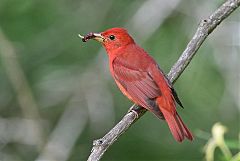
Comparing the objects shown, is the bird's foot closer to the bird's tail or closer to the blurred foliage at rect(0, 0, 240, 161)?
the bird's tail

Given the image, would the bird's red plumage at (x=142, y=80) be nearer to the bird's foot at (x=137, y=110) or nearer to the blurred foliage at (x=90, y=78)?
the bird's foot at (x=137, y=110)

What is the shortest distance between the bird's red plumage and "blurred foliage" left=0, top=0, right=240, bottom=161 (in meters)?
1.72

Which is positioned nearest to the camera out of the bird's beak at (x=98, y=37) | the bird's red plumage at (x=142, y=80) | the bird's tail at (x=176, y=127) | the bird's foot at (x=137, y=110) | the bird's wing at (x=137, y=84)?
the bird's foot at (x=137, y=110)

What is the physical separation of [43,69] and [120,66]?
3.32 metres

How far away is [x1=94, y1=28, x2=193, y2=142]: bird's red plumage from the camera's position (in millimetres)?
5074

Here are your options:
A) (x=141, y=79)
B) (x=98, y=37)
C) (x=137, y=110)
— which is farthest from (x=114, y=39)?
(x=137, y=110)

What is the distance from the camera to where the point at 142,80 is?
5.47 meters

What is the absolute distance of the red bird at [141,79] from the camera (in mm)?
5082

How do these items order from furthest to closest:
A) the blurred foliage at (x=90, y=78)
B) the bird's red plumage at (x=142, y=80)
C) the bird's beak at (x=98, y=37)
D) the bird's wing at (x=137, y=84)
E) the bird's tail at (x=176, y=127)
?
the blurred foliage at (x=90, y=78)
the bird's beak at (x=98, y=37)
the bird's wing at (x=137, y=84)
the bird's red plumage at (x=142, y=80)
the bird's tail at (x=176, y=127)

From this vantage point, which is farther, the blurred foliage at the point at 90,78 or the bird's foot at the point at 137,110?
the blurred foliage at the point at 90,78

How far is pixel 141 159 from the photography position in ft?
29.1

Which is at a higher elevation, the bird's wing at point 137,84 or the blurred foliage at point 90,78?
the blurred foliage at point 90,78

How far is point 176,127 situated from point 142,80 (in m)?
0.63

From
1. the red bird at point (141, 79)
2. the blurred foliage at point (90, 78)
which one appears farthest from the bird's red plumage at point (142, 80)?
the blurred foliage at point (90, 78)
